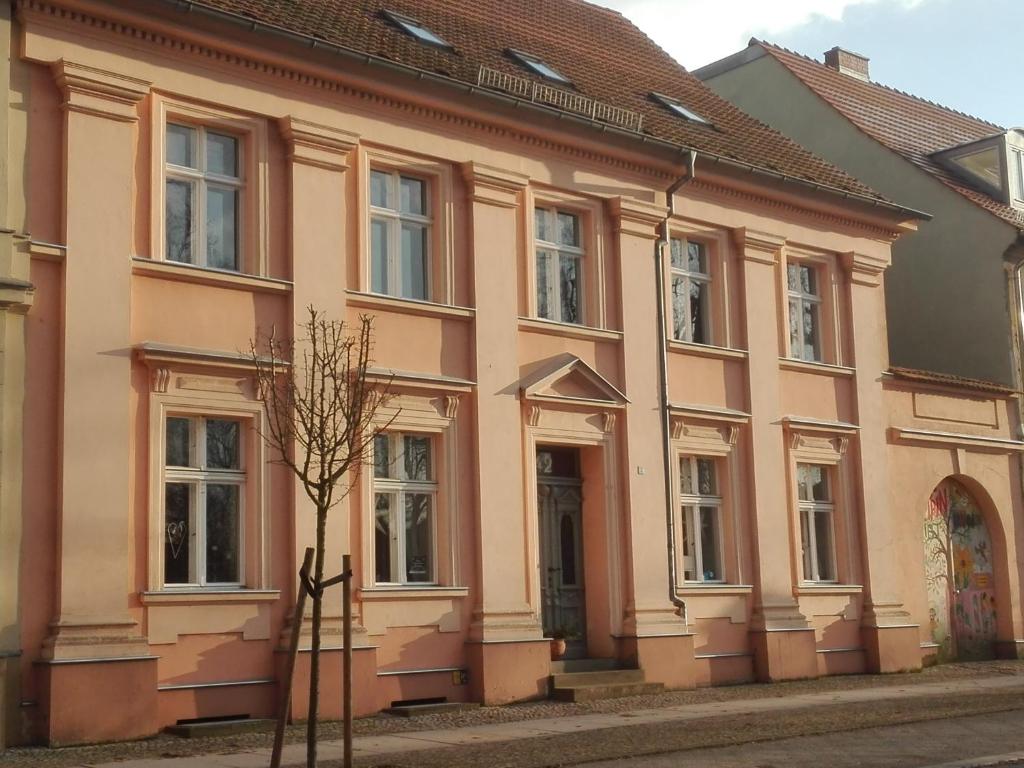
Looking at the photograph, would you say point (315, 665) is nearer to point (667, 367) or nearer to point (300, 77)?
point (300, 77)

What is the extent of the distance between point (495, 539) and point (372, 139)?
4.85m

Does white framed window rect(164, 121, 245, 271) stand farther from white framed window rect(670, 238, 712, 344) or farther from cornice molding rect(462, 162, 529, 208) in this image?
white framed window rect(670, 238, 712, 344)

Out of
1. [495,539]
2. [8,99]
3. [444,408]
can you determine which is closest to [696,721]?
[495,539]

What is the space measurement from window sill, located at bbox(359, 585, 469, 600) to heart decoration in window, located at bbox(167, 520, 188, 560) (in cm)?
212

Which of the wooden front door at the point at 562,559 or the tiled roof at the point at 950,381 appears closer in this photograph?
the wooden front door at the point at 562,559

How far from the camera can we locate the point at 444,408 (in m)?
16.9

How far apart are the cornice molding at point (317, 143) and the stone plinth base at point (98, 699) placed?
568cm

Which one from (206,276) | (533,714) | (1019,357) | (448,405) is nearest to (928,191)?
(1019,357)

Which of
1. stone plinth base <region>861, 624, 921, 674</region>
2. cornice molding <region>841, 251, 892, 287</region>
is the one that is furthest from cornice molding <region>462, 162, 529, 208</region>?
stone plinth base <region>861, 624, 921, 674</region>

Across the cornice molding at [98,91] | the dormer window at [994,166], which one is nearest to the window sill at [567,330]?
the cornice molding at [98,91]

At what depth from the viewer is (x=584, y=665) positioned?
59.2 ft

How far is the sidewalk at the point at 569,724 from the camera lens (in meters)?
12.2

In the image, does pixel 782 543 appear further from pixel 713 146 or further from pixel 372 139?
pixel 372 139

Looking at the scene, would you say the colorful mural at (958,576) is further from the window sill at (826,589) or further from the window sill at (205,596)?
the window sill at (205,596)
